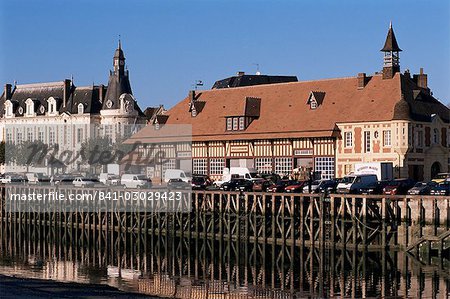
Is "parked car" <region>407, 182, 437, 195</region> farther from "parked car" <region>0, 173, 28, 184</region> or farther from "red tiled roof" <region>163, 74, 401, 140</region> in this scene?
"parked car" <region>0, 173, 28, 184</region>

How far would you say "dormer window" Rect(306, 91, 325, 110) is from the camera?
6719cm

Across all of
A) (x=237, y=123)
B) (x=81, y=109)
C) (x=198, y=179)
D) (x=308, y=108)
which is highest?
(x=81, y=109)

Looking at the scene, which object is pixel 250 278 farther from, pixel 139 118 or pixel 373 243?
pixel 139 118

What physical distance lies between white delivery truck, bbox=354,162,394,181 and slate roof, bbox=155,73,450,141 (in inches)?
163

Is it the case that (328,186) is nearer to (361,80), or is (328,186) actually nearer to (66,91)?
(361,80)

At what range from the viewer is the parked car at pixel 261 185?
51.7m

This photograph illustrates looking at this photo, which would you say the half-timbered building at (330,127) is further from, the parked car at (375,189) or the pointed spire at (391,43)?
the parked car at (375,189)

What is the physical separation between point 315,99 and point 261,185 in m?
16.5

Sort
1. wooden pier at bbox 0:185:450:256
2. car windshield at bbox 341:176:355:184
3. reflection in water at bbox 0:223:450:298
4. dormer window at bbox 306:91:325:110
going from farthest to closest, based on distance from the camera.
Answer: dormer window at bbox 306:91:325:110 < car windshield at bbox 341:176:355:184 < wooden pier at bbox 0:185:450:256 < reflection in water at bbox 0:223:450:298

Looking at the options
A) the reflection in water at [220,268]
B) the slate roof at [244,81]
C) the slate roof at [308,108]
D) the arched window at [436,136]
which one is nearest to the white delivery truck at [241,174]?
the slate roof at [308,108]

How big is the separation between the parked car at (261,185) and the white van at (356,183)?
435 centimetres

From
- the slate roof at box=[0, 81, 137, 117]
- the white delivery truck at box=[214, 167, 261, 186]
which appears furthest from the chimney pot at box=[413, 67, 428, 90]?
the slate roof at box=[0, 81, 137, 117]

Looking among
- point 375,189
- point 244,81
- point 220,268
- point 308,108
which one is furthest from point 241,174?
point 244,81

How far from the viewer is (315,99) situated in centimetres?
6725
